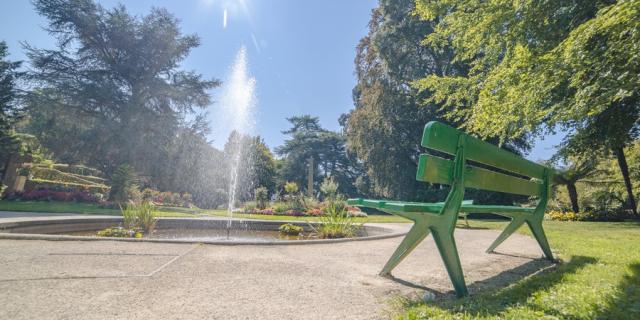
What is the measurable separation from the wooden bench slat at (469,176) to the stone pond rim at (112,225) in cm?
286

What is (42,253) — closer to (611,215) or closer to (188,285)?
(188,285)

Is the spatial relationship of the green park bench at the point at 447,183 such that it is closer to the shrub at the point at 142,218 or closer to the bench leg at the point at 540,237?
the bench leg at the point at 540,237

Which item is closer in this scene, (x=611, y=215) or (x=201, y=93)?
(x=611, y=215)

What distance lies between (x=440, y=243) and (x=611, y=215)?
18.5 metres

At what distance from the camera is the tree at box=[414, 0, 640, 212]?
10.3 feet

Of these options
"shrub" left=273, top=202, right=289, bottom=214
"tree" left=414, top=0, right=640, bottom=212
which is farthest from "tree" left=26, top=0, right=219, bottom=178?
"tree" left=414, top=0, right=640, bottom=212

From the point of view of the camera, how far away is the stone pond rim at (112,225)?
434 centimetres

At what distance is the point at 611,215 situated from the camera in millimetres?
14812

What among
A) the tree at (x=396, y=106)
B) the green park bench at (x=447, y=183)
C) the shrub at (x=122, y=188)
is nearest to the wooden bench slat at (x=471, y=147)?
the green park bench at (x=447, y=183)

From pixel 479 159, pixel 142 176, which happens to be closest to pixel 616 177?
pixel 479 159

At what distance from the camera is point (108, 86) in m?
23.2

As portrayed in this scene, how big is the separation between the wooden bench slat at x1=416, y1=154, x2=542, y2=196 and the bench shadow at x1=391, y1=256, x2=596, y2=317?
2.84 feet

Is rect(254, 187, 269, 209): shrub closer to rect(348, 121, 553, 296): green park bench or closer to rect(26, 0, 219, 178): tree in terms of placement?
rect(26, 0, 219, 178): tree

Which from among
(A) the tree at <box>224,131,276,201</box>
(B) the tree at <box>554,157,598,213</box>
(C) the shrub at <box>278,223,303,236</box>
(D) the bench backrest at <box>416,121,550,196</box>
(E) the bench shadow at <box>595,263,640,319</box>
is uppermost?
(A) the tree at <box>224,131,276,201</box>
